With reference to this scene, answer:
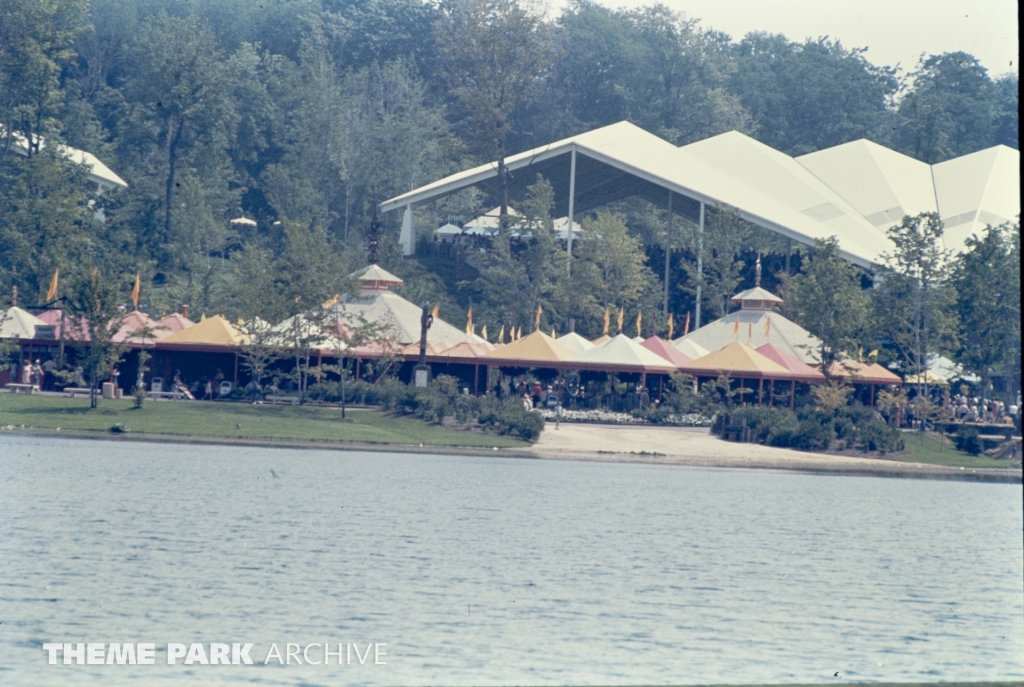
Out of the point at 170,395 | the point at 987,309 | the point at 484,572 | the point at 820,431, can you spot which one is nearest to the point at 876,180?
the point at 987,309

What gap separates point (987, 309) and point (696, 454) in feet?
49.2

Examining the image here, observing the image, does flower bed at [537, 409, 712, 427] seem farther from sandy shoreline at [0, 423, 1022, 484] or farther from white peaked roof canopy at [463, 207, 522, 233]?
white peaked roof canopy at [463, 207, 522, 233]

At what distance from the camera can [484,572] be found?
20.6 m

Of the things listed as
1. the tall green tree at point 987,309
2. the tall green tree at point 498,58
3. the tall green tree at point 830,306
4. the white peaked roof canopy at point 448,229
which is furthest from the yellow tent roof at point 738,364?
the white peaked roof canopy at point 448,229

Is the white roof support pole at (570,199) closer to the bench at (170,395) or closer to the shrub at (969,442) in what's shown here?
the shrub at (969,442)

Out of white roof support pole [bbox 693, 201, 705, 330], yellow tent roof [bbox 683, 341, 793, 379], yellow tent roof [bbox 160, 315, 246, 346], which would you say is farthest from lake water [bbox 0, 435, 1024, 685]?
white roof support pole [bbox 693, 201, 705, 330]

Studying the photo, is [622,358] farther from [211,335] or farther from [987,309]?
[987,309]

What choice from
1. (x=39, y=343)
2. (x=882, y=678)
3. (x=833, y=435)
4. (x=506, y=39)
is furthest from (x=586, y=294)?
(x=882, y=678)

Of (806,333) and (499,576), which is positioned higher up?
(806,333)

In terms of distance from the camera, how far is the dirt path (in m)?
37.2

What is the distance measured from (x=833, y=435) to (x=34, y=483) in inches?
867

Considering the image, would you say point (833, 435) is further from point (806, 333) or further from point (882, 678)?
point (882, 678)

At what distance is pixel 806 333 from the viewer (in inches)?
1998

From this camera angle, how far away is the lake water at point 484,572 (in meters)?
15.4
